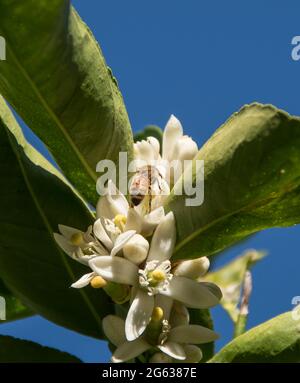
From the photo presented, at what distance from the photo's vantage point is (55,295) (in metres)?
1.97

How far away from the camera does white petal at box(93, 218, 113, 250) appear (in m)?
1.75

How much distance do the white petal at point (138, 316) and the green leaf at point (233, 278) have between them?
890 millimetres

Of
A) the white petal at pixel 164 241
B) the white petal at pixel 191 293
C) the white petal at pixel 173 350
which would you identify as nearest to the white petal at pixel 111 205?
the white petal at pixel 164 241

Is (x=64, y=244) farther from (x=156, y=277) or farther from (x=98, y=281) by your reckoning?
(x=156, y=277)

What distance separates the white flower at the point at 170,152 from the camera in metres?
1.92

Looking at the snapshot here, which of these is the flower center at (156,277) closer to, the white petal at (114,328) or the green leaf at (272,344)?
the white petal at (114,328)

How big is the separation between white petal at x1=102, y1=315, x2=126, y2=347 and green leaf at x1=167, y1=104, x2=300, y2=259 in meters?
0.20

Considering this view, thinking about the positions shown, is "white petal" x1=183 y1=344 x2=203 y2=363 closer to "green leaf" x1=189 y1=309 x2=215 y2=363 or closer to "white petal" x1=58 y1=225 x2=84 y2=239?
"green leaf" x1=189 y1=309 x2=215 y2=363

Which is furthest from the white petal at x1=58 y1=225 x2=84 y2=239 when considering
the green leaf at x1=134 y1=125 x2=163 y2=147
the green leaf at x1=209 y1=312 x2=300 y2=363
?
the green leaf at x1=134 y1=125 x2=163 y2=147

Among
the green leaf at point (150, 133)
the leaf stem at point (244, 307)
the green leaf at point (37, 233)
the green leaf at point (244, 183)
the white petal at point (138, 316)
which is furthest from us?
the green leaf at point (150, 133)

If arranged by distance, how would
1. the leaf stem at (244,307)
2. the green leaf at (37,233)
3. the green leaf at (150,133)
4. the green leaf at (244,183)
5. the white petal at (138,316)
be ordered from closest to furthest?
the green leaf at (244,183), the white petal at (138,316), the green leaf at (37,233), the leaf stem at (244,307), the green leaf at (150,133)

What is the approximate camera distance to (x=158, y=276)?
5.49 ft

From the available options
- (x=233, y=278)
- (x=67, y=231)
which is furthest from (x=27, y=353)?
(x=233, y=278)
